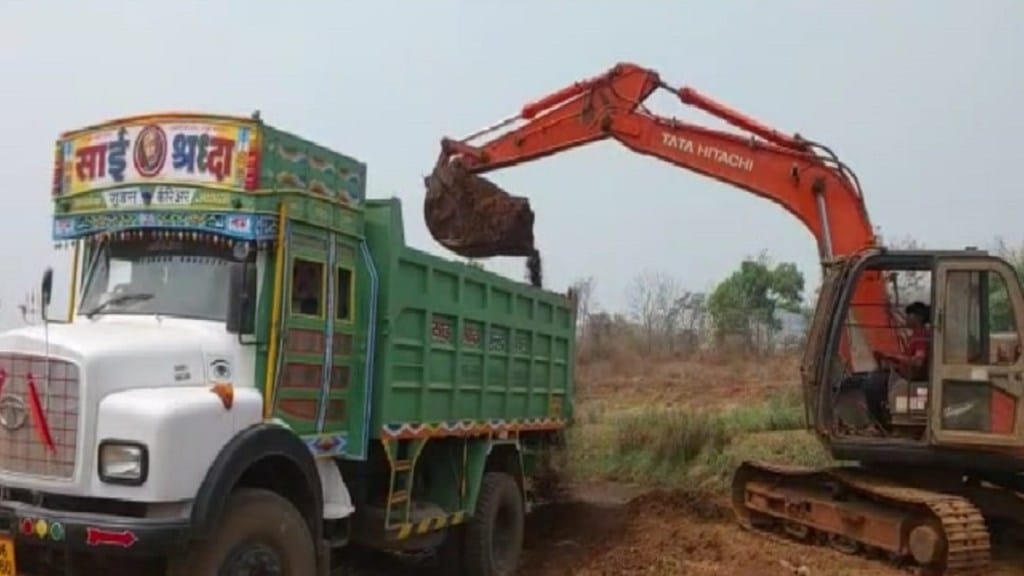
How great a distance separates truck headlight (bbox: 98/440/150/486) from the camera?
18.2 feet

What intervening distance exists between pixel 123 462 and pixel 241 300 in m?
1.21

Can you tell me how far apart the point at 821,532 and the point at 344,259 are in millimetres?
5995

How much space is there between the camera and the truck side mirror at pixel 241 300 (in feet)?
21.1

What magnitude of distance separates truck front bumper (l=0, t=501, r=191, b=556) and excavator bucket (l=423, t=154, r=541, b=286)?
6.49 m

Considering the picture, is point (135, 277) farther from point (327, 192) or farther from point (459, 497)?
point (459, 497)

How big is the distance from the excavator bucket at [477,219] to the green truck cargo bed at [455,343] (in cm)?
100

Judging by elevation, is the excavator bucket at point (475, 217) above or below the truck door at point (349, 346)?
above

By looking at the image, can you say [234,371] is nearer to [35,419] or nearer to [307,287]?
[307,287]

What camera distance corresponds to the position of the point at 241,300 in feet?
21.2

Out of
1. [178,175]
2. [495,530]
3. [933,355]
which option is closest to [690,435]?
[933,355]

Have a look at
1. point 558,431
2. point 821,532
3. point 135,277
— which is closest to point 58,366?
point 135,277

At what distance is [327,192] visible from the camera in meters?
7.29

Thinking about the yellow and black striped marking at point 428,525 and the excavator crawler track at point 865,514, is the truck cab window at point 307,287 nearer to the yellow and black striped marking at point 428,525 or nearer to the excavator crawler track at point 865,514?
the yellow and black striped marking at point 428,525

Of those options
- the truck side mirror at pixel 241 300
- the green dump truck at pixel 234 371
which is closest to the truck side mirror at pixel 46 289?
the green dump truck at pixel 234 371
